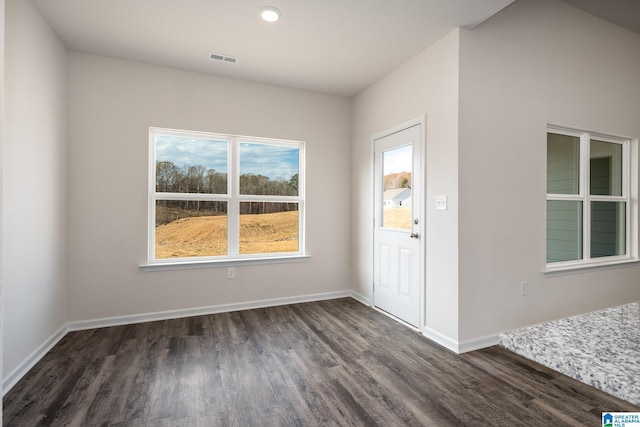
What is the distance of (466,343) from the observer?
273 cm

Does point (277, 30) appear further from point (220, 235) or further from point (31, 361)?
point (31, 361)

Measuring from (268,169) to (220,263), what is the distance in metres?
1.34

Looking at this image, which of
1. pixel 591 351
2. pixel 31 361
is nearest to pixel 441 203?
pixel 591 351

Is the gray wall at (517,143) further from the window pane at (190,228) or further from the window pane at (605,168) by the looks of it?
the window pane at (190,228)

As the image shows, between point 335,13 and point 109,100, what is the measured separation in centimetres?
247

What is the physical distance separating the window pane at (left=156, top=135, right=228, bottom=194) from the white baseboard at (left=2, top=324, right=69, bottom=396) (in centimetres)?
165

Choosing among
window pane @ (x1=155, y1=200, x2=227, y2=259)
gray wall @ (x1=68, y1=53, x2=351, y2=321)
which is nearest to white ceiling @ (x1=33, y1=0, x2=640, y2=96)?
gray wall @ (x1=68, y1=53, x2=351, y2=321)

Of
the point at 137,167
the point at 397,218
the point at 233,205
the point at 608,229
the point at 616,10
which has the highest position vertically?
the point at 616,10

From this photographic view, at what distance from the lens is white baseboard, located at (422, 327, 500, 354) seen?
271cm

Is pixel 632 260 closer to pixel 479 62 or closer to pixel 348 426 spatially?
pixel 479 62

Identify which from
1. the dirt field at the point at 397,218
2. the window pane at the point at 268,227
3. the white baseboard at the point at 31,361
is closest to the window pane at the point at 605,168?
the dirt field at the point at 397,218

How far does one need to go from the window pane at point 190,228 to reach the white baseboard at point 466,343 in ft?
8.44

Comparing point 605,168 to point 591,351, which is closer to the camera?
point 591,351

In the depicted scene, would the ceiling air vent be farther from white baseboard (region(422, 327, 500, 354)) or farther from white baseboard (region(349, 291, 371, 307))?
white baseboard (region(422, 327, 500, 354))
